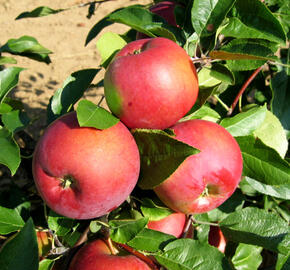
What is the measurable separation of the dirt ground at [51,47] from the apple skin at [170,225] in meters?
1.82

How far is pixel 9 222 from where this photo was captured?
1.02m

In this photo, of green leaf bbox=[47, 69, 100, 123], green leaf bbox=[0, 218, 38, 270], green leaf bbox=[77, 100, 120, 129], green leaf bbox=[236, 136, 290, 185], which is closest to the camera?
green leaf bbox=[0, 218, 38, 270]

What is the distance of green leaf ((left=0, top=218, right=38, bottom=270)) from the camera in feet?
2.06

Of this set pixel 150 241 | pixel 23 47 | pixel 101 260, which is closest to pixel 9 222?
pixel 101 260

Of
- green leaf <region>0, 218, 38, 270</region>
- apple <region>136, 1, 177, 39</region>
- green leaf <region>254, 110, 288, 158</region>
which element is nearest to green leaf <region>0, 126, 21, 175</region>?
green leaf <region>0, 218, 38, 270</region>

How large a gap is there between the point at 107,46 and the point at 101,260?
1.89 feet

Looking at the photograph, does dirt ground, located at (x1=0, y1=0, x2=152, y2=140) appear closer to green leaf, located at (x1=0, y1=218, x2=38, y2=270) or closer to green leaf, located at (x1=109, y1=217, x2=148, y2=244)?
green leaf, located at (x1=109, y1=217, x2=148, y2=244)

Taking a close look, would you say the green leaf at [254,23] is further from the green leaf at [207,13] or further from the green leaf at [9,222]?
the green leaf at [9,222]

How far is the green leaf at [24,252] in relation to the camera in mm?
627

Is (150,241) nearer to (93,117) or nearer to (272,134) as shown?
(93,117)

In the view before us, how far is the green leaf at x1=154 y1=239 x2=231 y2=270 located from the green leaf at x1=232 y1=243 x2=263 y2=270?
1.55 ft

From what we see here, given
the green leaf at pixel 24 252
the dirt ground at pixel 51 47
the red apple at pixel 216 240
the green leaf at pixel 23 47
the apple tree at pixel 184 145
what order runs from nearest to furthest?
the green leaf at pixel 24 252
the apple tree at pixel 184 145
the red apple at pixel 216 240
the green leaf at pixel 23 47
the dirt ground at pixel 51 47

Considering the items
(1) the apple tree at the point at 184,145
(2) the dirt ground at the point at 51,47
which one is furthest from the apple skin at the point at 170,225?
(2) the dirt ground at the point at 51,47

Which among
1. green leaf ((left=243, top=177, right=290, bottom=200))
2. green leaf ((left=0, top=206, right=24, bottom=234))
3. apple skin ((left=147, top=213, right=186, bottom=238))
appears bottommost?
apple skin ((left=147, top=213, right=186, bottom=238))
